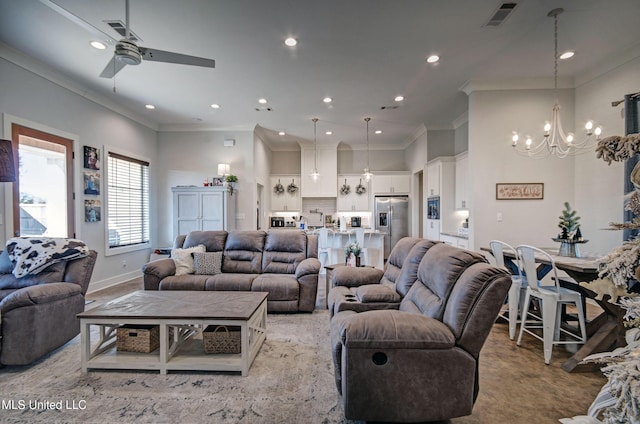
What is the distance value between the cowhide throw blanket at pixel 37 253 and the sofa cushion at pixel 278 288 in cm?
180

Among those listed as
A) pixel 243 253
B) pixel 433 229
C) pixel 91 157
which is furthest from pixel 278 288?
pixel 433 229

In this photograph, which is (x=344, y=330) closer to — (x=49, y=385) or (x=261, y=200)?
(x=49, y=385)

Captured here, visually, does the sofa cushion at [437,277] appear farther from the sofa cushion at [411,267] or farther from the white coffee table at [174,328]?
the white coffee table at [174,328]

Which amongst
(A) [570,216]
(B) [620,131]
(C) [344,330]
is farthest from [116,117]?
(B) [620,131]

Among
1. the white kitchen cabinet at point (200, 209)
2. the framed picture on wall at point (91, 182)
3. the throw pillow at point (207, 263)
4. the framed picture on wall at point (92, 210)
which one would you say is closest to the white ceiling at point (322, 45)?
the framed picture on wall at point (91, 182)

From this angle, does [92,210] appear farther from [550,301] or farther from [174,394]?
[550,301]

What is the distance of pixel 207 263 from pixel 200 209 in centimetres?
244

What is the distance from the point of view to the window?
5.14 meters

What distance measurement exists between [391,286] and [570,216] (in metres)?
1.98

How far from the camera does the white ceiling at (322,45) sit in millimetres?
2693

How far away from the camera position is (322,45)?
3277mm

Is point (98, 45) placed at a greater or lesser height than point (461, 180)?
greater

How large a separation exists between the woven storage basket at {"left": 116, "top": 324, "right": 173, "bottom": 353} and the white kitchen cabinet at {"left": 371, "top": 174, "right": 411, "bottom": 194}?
6.55 metres

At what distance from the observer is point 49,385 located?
6.81 ft
